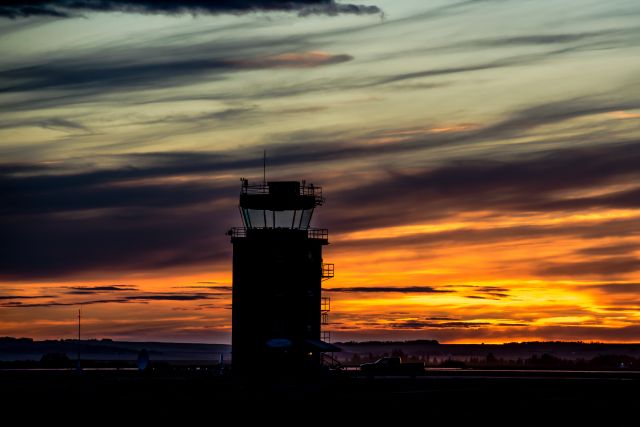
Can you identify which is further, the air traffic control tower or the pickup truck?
the pickup truck

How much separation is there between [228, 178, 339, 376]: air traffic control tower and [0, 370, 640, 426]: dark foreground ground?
12.6 feet

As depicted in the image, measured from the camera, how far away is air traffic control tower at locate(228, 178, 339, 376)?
79938 mm

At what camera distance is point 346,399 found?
56.7m

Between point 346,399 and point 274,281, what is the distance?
24.1 metres

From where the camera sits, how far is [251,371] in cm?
8019

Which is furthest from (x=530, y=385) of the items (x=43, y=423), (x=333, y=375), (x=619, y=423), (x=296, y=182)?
(x=43, y=423)

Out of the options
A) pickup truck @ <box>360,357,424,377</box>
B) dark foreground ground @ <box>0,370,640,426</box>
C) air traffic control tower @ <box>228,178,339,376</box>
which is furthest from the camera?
pickup truck @ <box>360,357,424,377</box>

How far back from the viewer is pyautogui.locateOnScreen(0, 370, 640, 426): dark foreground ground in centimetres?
4762

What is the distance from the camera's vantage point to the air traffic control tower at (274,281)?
79938 mm

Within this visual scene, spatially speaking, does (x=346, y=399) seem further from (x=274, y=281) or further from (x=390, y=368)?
(x=390, y=368)

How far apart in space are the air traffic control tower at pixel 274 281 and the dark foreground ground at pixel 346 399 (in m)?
3.84

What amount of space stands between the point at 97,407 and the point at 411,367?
47.4 m

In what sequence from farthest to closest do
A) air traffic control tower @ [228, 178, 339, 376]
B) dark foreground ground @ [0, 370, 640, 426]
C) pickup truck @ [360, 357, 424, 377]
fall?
pickup truck @ [360, 357, 424, 377] → air traffic control tower @ [228, 178, 339, 376] → dark foreground ground @ [0, 370, 640, 426]

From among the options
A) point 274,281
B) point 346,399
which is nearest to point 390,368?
point 274,281
